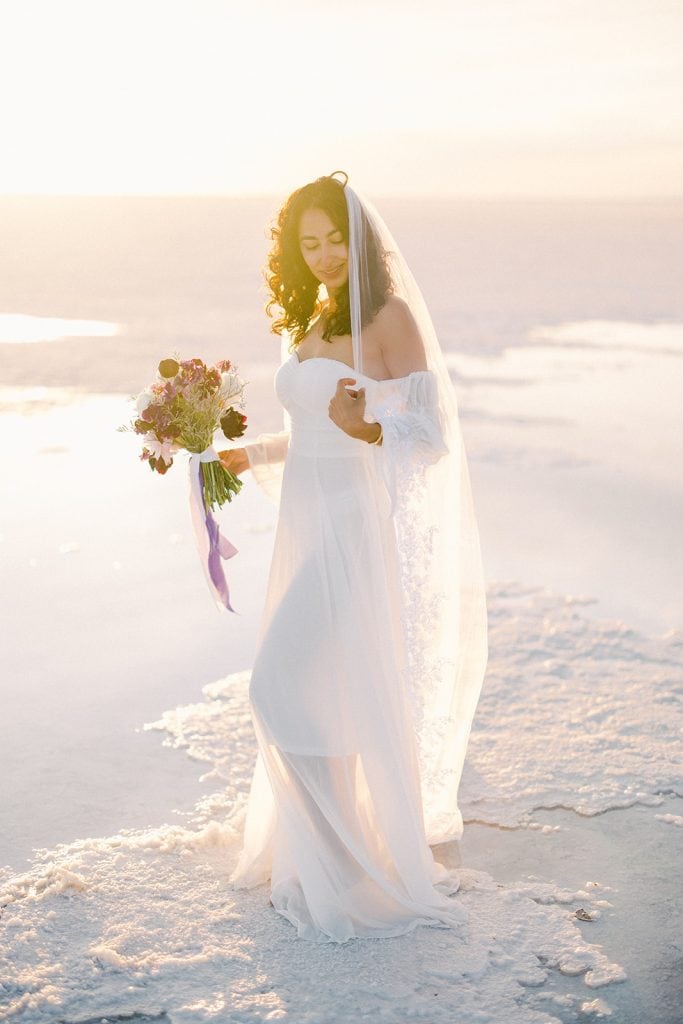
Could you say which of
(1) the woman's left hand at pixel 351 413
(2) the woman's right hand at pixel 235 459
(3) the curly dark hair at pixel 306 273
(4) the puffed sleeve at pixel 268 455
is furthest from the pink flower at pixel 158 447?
(1) the woman's left hand at pixel 351 413

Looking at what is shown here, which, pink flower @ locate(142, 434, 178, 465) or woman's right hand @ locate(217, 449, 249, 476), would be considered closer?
pink flower @ locate(142, 434, 178, 465)

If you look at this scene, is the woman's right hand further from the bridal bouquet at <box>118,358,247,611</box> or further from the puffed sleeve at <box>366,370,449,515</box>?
the puffed sleeve at <box>366,370,449,515</box>

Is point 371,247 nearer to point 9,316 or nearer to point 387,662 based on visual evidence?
point 387,662

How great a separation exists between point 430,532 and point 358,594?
344 mm

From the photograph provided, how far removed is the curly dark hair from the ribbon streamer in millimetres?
546

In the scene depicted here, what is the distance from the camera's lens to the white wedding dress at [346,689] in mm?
3902

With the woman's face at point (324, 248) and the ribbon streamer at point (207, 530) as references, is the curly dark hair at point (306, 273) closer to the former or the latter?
the woman's face at point (324, 248)

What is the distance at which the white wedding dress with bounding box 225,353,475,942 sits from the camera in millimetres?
3902

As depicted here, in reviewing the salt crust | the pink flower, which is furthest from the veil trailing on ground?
the pink flower

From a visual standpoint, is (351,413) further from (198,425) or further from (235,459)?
(235,459)

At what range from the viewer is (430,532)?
4.09 metres

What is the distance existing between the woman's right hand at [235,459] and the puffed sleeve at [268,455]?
0.06 feet

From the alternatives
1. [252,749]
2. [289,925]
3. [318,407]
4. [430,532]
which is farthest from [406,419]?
[252,749]

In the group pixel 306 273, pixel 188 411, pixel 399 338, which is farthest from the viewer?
pixel 306 273
